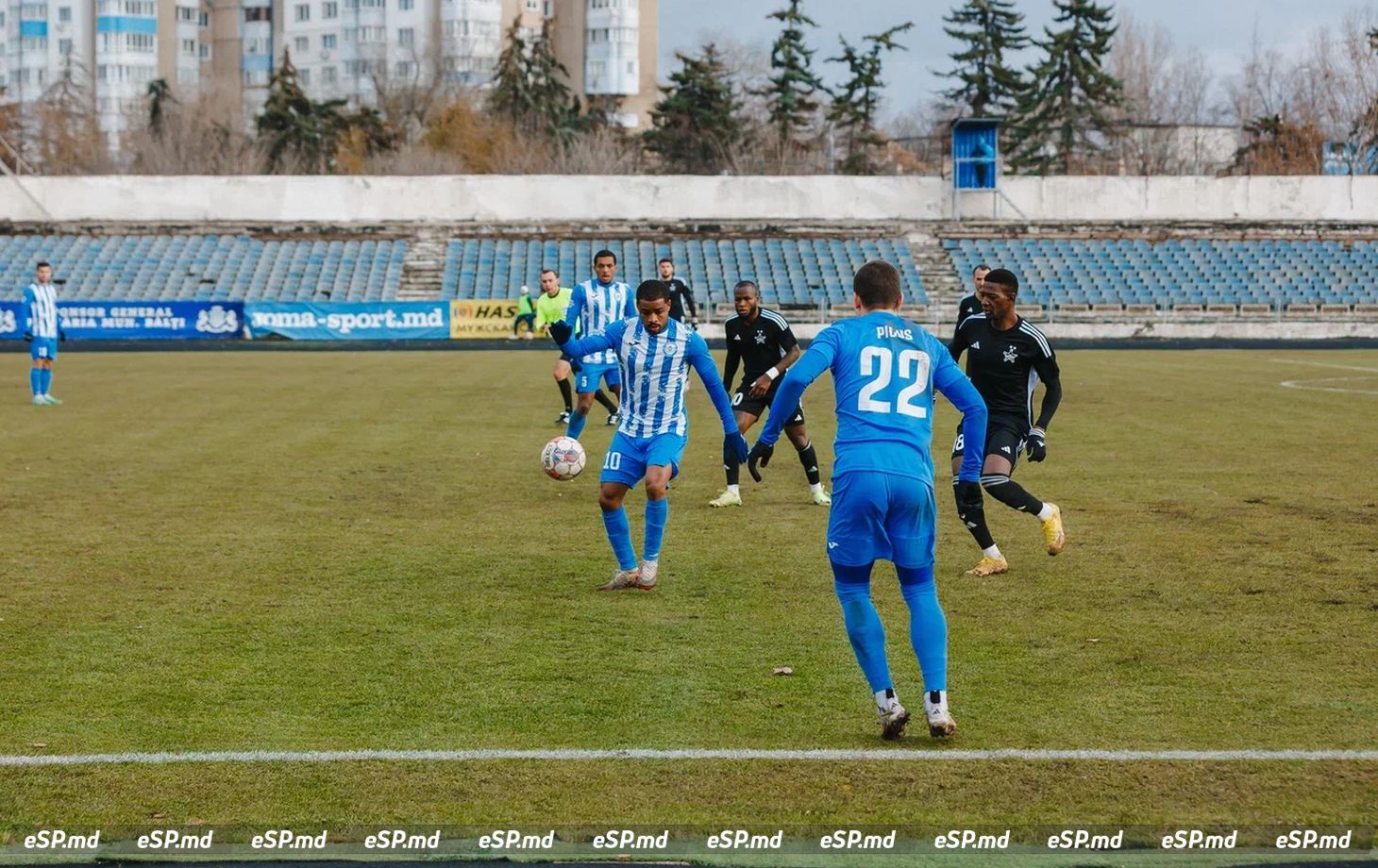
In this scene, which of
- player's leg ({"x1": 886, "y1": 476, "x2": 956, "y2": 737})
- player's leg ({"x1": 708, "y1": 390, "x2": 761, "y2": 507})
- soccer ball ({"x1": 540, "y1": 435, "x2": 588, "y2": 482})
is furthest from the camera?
player's leg ({"x1": 708, "y1": 390, "x2": 761, "y2": 507})

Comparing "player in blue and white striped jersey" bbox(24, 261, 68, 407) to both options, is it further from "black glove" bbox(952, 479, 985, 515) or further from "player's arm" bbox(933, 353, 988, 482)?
"player's arm" bbox(933, 353, 988, 482)

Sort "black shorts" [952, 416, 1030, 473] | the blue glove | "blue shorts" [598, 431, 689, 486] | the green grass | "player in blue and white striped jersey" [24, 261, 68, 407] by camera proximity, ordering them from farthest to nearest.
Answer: "player in blue and white striped jersey" [24, 261, 68, 407], "black shorts" [952, 416, 1030, 473], "blue shorts" [598, 431, 689, 486], the blue glove, the green grass

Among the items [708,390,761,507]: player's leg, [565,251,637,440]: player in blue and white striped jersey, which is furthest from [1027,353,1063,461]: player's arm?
[565,251,637,440]: player in blue and white striped jersey

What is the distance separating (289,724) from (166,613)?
2691 millimetres

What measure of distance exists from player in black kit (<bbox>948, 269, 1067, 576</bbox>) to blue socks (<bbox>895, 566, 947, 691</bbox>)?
Result: 364 cm

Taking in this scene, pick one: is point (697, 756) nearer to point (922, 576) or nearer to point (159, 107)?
point (922, 576)

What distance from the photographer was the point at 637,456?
966 centimetres

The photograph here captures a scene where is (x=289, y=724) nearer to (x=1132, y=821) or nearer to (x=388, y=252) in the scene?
(x=1132, y=821)

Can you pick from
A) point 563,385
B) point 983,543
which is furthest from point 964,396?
point 563,385

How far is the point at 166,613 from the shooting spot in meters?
8.75

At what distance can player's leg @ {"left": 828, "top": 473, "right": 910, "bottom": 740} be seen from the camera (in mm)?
6199

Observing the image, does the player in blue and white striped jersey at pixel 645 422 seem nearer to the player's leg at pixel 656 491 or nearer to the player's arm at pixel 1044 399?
the player's leg at pixel 656 491

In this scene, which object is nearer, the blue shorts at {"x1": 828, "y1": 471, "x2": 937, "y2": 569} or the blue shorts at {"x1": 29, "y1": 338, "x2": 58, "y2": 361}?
the blue shorts at {"x1": 828, "y1": 471, "x2": 937, "y2": 569}

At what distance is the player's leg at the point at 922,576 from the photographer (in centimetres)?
620
